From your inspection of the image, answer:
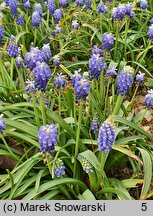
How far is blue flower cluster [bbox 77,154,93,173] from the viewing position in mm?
3916

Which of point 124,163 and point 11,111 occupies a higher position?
point 11,111

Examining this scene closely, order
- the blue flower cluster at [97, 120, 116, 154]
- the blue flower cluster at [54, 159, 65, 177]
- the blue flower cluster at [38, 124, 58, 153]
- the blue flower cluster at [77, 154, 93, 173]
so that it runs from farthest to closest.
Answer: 1. the blue flower cluster at [77, 154, 93, 173]
2. the blue flower cluster at [54, 159, 65, 177]
3. the blue flower cluster at [38, 124, 58, 153]
4. the blue flower cluster at [97, 120, 116, 154]

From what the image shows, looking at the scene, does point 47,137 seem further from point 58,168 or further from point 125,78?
point 125,78

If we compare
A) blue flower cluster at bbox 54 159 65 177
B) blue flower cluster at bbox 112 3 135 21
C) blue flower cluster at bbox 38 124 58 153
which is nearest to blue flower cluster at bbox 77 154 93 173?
blue flower cluster at bbox 54 159 65 177

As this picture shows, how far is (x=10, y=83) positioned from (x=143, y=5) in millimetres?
2227

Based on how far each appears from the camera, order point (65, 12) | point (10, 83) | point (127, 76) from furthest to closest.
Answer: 1. point (65, 12)
2. point (10, 83)
3. point (127, 76)

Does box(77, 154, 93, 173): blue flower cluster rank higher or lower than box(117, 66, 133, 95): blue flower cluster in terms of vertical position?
lower

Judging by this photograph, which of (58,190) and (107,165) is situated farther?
(107,165)

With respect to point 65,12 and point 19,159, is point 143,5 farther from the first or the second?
point 19,159

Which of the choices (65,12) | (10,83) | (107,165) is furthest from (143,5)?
(107,165)

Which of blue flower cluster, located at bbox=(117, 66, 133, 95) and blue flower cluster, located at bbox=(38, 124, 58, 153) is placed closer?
blue flower cluster, located at bbox=(38, 124, 58, 153)

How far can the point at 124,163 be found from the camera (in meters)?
4.60

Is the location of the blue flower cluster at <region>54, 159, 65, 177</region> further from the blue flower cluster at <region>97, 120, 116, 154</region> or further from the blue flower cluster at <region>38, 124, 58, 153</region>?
the blue flower cluster at <region>97, 120, 116, 154</region>

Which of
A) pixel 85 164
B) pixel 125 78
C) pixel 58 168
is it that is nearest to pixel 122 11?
pixel 125 78
